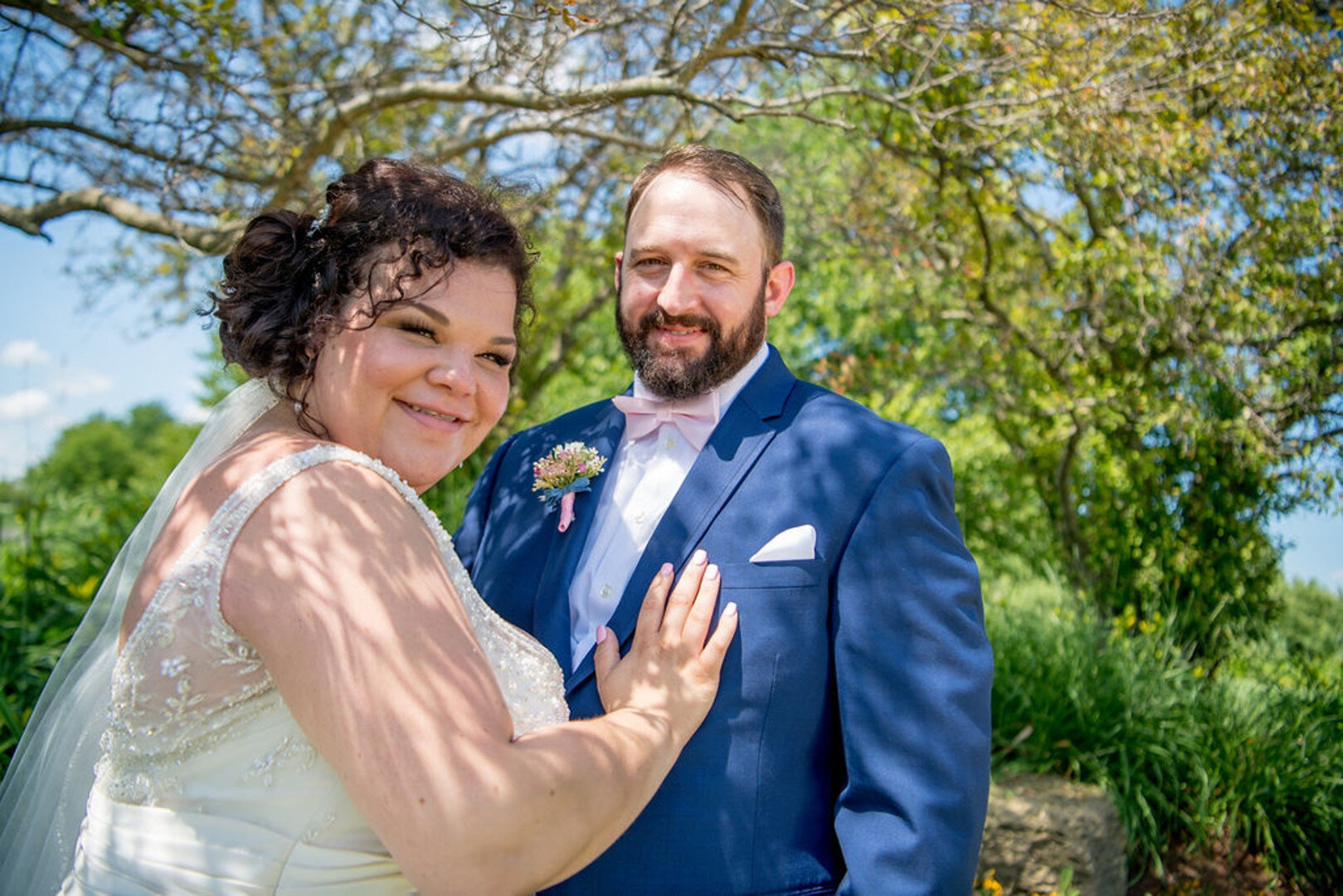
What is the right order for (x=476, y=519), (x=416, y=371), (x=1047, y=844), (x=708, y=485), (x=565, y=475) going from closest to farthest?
(x=416, y=371) → (x=708, y=485) → (x=565, y=475) → (x=476, y=519) → (x=1047, y=844)

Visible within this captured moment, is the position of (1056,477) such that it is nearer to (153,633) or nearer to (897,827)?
(897,827)

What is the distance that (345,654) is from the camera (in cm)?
142

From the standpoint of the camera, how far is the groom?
6.81 ft

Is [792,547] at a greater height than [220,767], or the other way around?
[792,547]

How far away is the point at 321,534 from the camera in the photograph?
153 centimetres

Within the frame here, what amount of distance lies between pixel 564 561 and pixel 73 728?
119 centimetres

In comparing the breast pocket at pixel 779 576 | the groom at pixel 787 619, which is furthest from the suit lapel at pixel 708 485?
the breast pocket at pixel 779 576

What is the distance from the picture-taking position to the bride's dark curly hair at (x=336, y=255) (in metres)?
1.92

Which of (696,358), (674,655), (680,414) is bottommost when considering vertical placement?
(674,655)

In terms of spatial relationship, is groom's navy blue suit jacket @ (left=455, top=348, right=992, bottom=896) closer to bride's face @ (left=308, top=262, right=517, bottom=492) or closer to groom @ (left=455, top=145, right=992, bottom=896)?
groom @ (left=455, top=145, right=992, bottom=896)

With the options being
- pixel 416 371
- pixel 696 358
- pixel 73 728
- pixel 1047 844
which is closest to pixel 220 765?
pixel 73 728

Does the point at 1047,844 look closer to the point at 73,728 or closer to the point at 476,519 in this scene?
the point at 476,519

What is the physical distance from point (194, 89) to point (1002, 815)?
5125 mm

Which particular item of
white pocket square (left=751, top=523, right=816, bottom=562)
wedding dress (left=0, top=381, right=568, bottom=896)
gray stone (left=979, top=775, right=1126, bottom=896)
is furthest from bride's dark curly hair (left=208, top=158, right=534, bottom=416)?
gray stone (left=979, top=775, right=1126, bottom=896)
